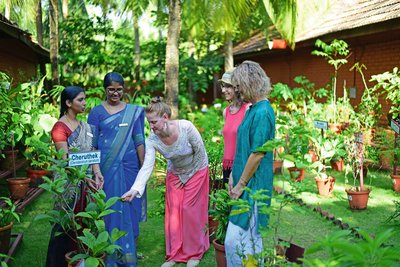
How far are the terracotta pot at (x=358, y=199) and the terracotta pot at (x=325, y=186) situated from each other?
0.66 metres

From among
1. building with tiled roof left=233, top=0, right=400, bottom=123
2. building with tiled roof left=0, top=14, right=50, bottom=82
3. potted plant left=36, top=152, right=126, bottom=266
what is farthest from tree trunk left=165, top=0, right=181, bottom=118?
potted plant left=36, top=152, right=126, bottom=266

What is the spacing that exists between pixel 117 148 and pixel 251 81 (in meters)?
1.68

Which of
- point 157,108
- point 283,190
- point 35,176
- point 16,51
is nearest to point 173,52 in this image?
point 16,51

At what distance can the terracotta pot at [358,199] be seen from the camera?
6398 millimetres

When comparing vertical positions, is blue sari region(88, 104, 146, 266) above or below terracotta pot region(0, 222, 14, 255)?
above

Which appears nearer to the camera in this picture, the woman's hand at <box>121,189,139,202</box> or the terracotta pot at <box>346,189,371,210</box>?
the woman's hand at <box>121,189,139,202</box>

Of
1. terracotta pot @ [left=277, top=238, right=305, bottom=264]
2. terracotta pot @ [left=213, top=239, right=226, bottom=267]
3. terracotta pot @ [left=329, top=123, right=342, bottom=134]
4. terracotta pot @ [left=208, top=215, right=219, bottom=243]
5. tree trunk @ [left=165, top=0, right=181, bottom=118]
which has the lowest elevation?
terracotta pot @ [left=208, top=215, right=219, bottom=243]

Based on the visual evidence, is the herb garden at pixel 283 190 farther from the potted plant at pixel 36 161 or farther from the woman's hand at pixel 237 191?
the woman's hand at pixel 237 191

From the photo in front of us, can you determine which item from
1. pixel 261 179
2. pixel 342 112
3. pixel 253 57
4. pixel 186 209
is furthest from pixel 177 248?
pixel 253 57

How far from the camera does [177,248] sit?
4660 mm

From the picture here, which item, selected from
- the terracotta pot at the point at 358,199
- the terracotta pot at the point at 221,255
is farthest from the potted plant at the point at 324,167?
the terracotta pot at the point at 221,255

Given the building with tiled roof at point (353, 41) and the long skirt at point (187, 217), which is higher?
the building with tiled roof at point (353, 41)

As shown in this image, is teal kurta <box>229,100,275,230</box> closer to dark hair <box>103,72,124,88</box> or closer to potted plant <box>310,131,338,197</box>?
dark hair <box>103,72,124,88</box>

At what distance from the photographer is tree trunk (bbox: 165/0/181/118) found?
1037 cm
